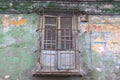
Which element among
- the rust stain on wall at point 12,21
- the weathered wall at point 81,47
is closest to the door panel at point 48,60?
the weathered wall at point 81,47

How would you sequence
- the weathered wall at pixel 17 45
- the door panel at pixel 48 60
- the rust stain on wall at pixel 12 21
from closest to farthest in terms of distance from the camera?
the door panel at pixel 48 60 → the weathered wall at pixel 17 45 → the rust stain on wall at pixel 12 21

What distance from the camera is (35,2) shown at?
12.0m

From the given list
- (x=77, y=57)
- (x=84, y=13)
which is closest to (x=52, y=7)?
(x=84, y=13)

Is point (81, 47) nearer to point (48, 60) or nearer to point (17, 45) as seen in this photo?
point (48, 60)

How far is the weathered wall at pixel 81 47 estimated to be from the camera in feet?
36.9

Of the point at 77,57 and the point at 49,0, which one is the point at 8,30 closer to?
Answer: the point at 49,0

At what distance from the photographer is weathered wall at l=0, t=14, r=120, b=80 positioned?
11258 millimetres

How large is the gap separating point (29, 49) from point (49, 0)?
2.00 meters

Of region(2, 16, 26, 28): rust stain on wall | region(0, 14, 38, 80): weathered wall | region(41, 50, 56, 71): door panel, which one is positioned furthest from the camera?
region(2, 16, 26, 28): rust stain on wall

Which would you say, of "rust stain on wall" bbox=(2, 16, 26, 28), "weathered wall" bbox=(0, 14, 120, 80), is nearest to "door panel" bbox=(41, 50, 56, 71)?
"weathered wall" bbox=(0, 14, 120, 80)

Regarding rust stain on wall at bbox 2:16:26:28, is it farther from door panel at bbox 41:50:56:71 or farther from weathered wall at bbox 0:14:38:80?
door panel at bbox 41:50:56:71

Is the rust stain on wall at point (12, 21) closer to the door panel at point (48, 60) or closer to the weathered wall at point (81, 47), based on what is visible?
the weathered wall at point (81, 47)

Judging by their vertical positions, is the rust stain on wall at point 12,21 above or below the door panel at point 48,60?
above

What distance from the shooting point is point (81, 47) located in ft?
38.0
